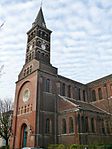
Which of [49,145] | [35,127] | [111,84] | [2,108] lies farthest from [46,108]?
[2,108]

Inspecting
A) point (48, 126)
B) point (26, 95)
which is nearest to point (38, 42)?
point (26, 95)

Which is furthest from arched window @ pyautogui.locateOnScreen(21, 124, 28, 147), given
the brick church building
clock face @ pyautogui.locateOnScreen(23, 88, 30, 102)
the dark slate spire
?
the dark slate spire

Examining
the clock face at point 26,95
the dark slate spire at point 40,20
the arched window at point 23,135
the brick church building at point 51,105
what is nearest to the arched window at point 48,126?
the brick church building at point 51,105

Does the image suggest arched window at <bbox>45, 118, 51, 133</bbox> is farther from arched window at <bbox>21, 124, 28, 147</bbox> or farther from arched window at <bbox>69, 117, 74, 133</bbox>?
arched window at <bbox>21, 124, 28, 147</bbox>

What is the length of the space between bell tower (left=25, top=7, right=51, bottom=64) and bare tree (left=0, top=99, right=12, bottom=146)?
15.6 meters

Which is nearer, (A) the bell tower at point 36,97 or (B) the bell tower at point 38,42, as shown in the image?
(A) the bell tower at point 36,97

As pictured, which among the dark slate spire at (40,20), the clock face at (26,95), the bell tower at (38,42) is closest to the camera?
the clock face at (26,95)

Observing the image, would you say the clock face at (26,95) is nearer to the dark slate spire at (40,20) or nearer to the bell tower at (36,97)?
the bell tower at (36,97)

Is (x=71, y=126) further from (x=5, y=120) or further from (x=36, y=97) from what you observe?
(x=5, y=120)

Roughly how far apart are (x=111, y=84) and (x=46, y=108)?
16368 mm

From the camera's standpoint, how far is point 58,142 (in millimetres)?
33781

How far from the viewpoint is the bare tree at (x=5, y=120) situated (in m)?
44.9

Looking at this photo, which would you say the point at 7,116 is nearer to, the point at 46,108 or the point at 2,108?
the point at 2,108

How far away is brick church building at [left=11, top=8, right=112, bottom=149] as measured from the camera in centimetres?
3216
